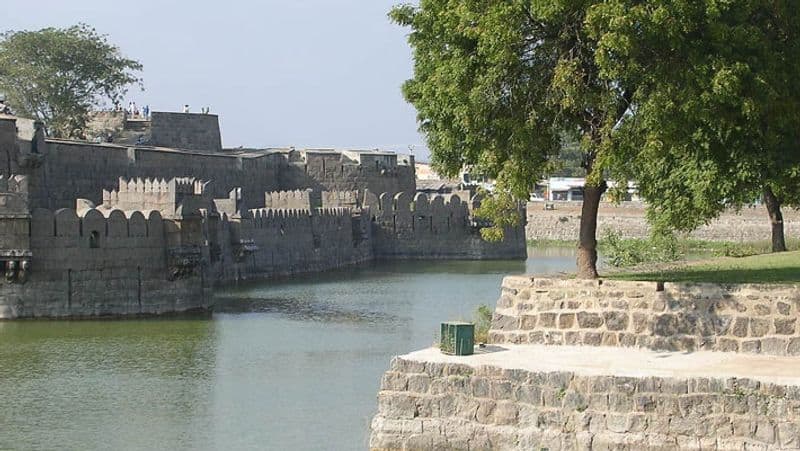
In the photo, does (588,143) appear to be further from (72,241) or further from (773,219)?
(773,219)

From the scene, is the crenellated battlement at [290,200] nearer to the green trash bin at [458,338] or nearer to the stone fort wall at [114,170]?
the stone fort wall at [114,170]

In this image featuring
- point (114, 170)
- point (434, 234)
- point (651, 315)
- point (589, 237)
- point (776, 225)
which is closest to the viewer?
point (651, 315)

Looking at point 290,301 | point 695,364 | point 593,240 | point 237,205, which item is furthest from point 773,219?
point 695,364

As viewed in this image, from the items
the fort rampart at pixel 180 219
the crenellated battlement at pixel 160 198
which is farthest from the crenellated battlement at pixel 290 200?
the crenellated battlement at pixel 160 198

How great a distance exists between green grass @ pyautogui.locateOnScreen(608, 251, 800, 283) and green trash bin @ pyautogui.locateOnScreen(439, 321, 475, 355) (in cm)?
269

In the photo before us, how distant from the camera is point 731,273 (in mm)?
20234

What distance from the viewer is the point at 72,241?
28.4m

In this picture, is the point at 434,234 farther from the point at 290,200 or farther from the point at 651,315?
the point at 651,315

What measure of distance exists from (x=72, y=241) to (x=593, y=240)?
45.5 feet

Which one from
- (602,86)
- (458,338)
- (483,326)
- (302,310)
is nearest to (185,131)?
(302,310)

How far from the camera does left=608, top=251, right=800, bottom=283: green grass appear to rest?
1847 centimetres

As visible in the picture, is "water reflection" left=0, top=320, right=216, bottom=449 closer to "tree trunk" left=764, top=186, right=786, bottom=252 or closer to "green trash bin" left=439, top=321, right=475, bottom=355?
"green trash bin" left=439, top=321, right=475, bottom=355

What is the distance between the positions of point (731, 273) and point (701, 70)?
17.5ft

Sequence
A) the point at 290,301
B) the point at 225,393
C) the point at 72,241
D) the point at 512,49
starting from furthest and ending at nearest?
the point at 290,301 → the point at 72,241 → the point at 225,393 → the point at 512,49
